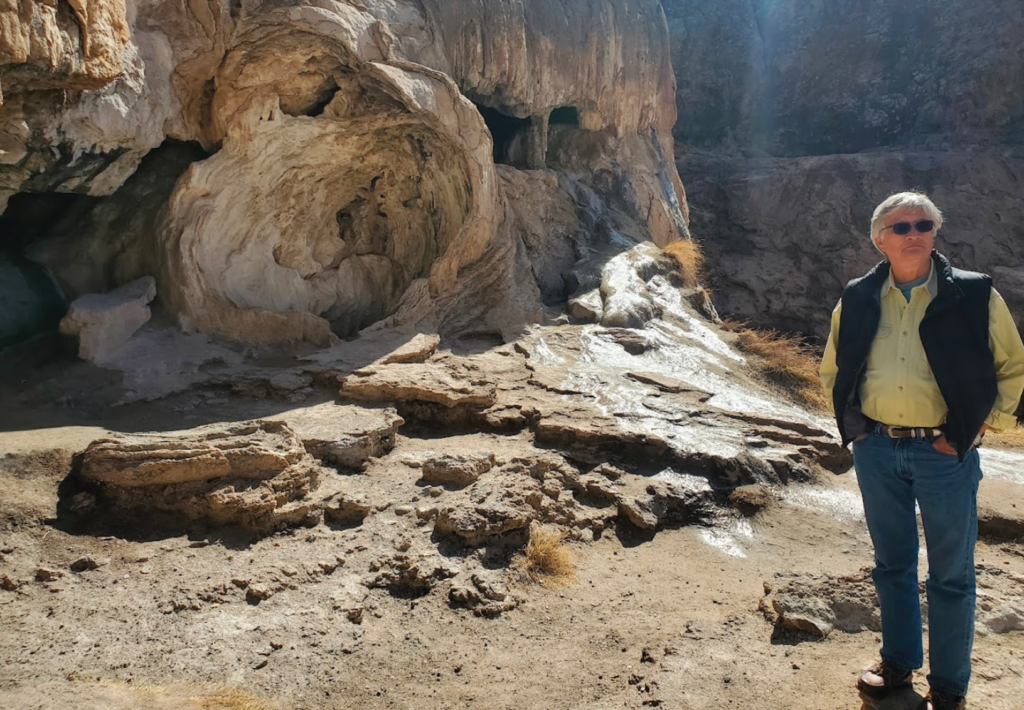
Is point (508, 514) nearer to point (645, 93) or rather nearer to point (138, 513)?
point (138, 513)

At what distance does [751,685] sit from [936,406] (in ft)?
3.79

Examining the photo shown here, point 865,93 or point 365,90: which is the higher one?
point 865,93

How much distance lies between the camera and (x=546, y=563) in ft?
11.8

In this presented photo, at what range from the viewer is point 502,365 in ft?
20.3

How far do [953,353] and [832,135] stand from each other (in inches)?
769

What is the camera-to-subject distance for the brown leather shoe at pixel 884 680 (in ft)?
7.80

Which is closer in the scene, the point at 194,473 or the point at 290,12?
the point at 194,473

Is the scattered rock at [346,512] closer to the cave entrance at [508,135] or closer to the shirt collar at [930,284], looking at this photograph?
the shirt collar at [930,284]

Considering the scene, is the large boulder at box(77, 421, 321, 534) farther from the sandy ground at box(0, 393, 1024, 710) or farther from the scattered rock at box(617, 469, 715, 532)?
the scattered rock at box(617, 469, 715, 532)

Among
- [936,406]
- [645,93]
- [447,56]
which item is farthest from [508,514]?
[645,93]

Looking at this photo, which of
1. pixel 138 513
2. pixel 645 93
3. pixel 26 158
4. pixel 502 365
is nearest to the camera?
pixel 138 513

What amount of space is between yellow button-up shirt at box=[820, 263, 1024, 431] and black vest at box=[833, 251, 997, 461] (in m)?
0.03

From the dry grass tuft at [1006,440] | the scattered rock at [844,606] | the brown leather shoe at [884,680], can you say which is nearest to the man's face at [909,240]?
the brown leather shoe at [884,680]

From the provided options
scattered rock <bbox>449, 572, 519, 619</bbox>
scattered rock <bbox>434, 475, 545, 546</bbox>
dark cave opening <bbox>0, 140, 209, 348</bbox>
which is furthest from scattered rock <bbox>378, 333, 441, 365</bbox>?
scattered rock <bbox>449, 572, 519, 619</bbox>
